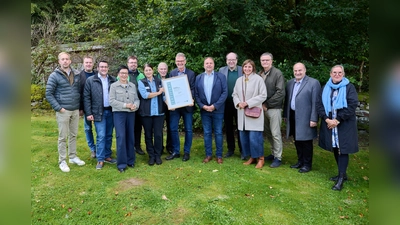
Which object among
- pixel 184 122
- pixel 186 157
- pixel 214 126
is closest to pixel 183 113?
pixel 184 122

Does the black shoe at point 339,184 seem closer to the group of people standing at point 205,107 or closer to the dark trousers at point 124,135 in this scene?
the group of people standing at point 205,107

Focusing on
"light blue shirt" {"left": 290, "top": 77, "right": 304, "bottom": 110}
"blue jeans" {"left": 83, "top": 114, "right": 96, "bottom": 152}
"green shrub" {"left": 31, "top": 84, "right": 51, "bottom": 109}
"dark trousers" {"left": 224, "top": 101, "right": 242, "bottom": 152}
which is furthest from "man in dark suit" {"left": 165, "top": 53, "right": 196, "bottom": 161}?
"green shrub" {"left": 31, "top": 84, "right": 51, "bottom": 109}

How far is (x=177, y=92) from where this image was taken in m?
5.24

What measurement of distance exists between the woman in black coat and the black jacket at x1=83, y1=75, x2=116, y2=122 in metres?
3.83

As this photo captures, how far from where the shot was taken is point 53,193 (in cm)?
405

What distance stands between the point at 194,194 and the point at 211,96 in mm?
1943

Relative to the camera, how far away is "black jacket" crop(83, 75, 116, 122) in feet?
16.1

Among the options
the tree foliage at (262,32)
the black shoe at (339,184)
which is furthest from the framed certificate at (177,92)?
the black shoe at (339,184)

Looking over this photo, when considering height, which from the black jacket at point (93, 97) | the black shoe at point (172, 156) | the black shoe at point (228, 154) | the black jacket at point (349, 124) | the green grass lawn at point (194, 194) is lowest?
the green grass lawn at point (194, 194)

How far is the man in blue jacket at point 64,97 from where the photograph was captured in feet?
14.9

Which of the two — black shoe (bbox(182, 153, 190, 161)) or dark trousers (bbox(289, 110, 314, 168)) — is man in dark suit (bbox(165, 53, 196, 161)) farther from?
dark trousers (bbox(289, 110, 314, 168))

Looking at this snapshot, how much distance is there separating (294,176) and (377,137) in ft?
13.3

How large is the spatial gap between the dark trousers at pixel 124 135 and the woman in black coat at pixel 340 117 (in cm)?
329

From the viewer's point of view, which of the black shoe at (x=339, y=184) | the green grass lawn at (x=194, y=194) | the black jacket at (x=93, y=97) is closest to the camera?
the green grass lawn at (x=194, y=194)
